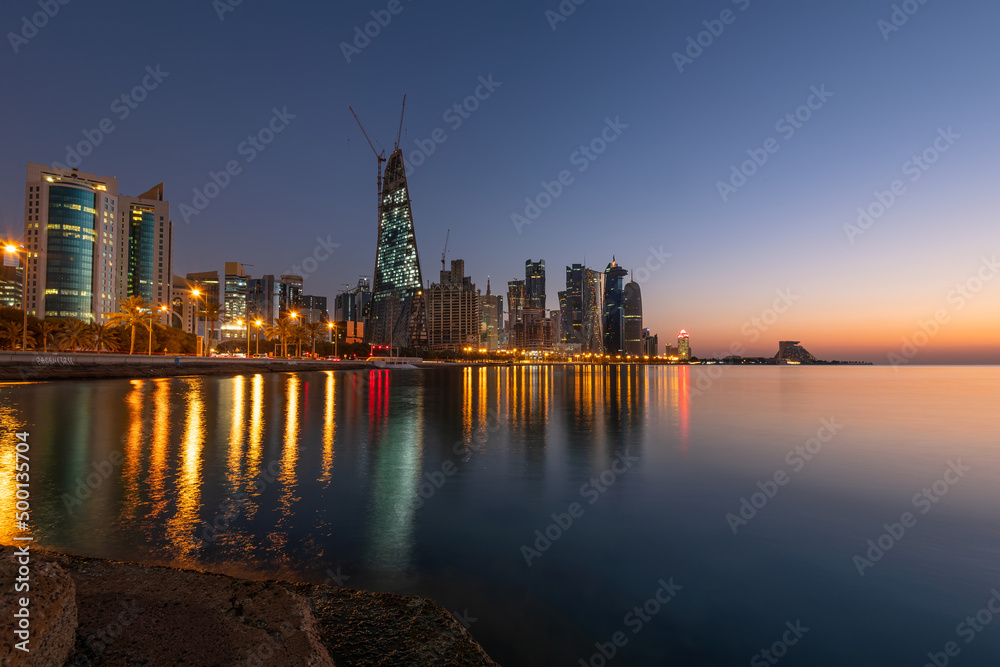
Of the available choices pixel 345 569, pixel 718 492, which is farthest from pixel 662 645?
pixel 718 492

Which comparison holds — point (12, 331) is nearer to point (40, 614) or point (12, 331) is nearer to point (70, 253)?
point (40, 614)

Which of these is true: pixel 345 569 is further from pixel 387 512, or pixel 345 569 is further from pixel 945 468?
pixel 945 468

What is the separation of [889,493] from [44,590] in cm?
1810

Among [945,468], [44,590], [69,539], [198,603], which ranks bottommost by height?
[945,468]

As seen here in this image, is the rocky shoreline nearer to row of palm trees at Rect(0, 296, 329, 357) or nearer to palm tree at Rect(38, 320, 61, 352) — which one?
row of palm trees at Rect(0, 296, 329, 357)

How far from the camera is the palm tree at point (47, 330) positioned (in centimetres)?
9075

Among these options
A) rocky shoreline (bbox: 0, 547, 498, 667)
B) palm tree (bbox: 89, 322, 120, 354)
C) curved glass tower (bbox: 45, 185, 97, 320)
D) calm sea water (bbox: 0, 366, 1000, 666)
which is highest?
curved glass tower (bbox: 45, 185, 97, 320)

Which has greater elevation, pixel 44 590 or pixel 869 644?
pixel 44 590

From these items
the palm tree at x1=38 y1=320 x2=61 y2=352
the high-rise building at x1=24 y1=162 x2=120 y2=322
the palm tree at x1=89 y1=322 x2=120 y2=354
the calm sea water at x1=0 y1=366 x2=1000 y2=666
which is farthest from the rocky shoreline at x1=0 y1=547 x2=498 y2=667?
the high-rise building at x1=24 y1=162 x2=120 y2=322

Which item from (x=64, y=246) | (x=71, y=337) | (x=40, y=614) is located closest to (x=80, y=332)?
(x=71, y=337)

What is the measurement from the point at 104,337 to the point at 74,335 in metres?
6.68

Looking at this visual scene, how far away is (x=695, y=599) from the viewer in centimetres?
725

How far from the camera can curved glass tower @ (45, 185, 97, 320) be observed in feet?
552

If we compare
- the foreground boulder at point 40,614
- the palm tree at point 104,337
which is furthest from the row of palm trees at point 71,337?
the foreground boulder at point 40,614
